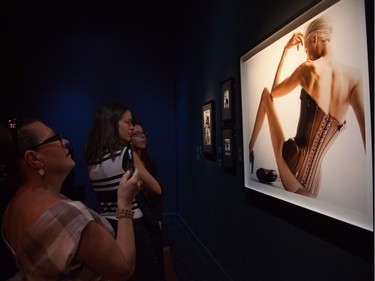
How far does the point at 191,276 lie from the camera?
11.7 ft

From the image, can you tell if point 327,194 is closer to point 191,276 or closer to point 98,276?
point 98,276

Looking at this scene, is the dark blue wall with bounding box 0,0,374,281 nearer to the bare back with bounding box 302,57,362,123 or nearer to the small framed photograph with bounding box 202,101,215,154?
the small framed photograph with bounding box 202,101,215,154

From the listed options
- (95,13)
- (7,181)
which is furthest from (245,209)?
(95,13)

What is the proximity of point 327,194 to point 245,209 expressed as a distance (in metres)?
1.22

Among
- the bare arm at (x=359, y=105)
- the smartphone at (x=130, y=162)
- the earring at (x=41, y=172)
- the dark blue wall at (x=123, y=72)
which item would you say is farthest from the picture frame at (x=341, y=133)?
the dark blue wall at (x=123, y=72)

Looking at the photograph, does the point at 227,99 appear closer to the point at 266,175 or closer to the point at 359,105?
the point at 266,175

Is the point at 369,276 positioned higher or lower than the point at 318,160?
lower

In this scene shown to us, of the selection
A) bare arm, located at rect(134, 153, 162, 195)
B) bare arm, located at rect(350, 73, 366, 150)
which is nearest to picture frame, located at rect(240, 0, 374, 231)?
bare arm, located at rect(350, 73, 366, 150)

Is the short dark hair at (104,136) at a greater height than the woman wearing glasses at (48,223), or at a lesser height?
greater

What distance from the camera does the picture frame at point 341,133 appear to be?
1.31m

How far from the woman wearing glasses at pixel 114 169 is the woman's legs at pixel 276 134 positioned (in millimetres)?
763

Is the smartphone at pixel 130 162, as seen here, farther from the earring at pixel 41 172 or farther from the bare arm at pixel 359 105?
the bare arm at pixel 359 105

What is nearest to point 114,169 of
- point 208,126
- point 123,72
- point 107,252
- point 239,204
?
point 107,252

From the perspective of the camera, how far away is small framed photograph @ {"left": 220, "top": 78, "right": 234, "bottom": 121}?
2.88 m
